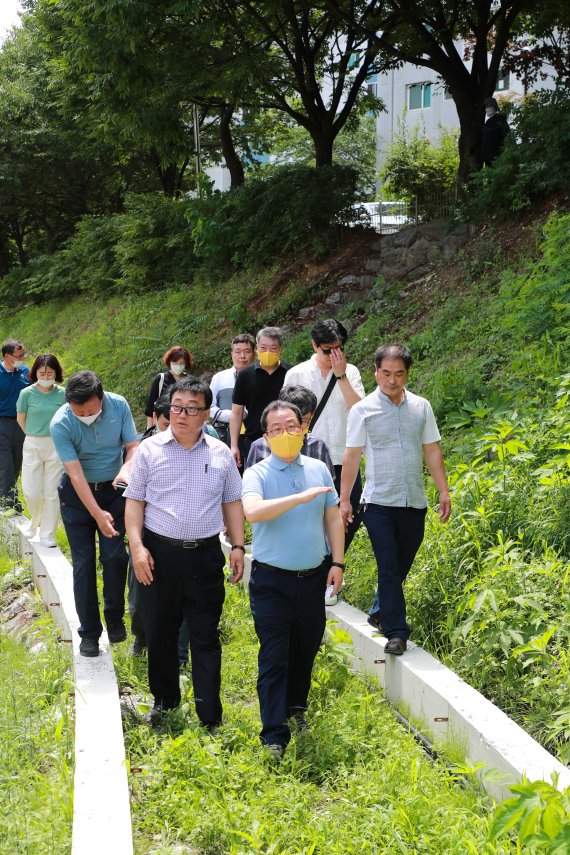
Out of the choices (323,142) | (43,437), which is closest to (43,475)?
(43,437)

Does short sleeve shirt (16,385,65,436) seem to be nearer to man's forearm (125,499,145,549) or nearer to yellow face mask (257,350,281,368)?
yellow face mask (257,350,281,368)

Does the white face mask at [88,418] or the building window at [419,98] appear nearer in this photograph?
the white face mask at [88,418]

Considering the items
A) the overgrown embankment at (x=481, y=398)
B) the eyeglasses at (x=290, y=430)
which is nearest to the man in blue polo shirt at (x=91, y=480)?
the eyeglasses at (x=290, y=430)

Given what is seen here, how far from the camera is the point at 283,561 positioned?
481 centimetres

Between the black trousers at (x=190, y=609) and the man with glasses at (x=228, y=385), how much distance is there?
10.6 feet

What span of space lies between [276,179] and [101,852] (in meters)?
16.2

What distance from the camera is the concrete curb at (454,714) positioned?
166 inches

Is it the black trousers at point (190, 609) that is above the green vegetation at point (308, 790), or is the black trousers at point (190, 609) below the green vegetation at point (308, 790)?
above

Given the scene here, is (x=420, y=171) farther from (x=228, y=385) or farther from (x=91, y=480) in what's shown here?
(x=91, y=480)

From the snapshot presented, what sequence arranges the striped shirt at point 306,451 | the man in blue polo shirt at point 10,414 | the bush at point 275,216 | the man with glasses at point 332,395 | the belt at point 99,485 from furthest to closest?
the bush at point 275,216, the man in blue polo shirt at point 10,414, the man with glasses at point 332,395, the belt at point 99,485, the striped shirt at point 306,451

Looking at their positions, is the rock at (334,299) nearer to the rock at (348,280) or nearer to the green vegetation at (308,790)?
the rock at (348,280)

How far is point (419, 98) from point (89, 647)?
44.3m

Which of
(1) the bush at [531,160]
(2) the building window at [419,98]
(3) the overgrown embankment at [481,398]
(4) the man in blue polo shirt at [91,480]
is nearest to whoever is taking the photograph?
(3) the overgrown embankment at [481,398]

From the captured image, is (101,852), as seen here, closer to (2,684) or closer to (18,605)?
(2,684)
